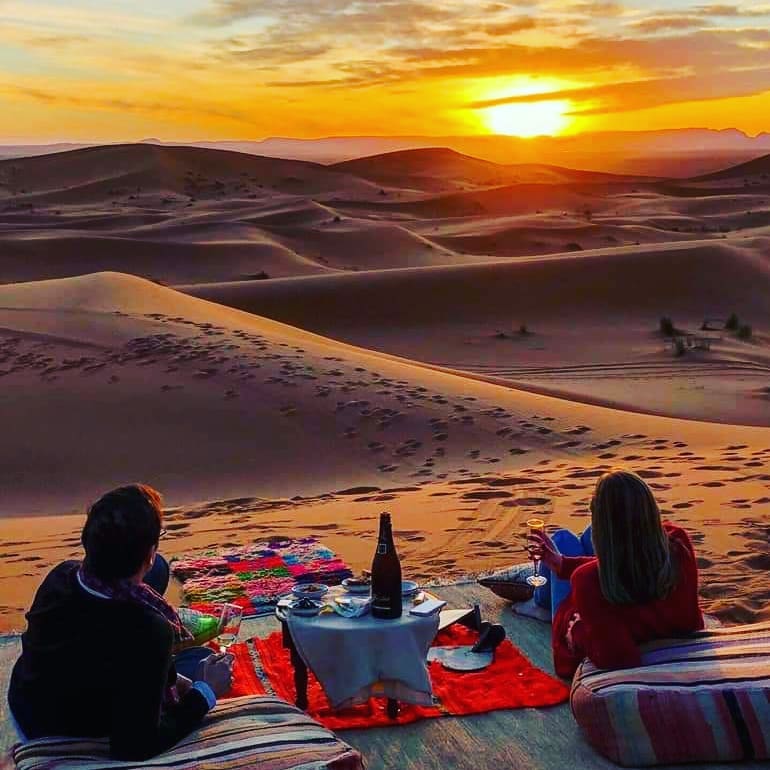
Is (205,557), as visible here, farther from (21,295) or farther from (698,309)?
(698,309)

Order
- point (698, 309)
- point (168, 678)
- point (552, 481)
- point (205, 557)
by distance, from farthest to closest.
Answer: point (698, 309), point (552, 481), point (205, 557), point (168, 678)

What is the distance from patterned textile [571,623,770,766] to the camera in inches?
193

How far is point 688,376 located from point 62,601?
761 inches

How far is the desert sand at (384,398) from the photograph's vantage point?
32.7ft

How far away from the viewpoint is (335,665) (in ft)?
17.2

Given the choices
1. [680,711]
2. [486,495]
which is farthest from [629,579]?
[486,495]

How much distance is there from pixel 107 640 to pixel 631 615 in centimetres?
238

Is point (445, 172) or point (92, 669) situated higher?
point (445, 172)

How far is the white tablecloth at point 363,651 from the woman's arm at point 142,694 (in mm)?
1318

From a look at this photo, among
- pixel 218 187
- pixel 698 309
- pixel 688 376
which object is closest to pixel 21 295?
pixel 688 376

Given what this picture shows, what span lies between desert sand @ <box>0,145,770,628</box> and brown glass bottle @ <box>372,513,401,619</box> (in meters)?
2.69

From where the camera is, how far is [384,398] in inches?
620

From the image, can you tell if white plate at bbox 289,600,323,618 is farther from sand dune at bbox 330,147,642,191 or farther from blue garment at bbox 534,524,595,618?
sand dune at bbox 330,147,642,191

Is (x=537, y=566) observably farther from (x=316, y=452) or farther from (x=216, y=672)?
(x=316, y=452)
